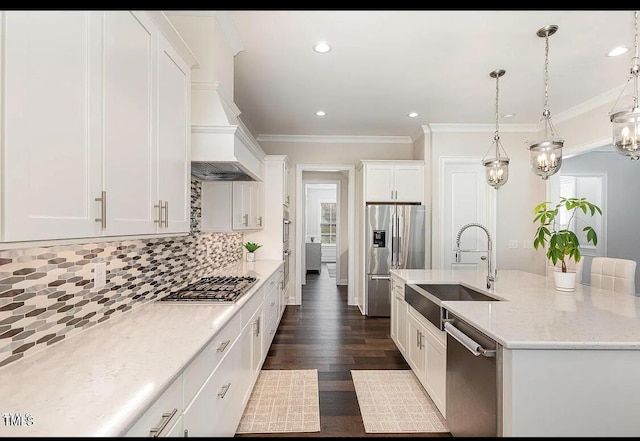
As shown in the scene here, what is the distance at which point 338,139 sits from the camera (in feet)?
16.1

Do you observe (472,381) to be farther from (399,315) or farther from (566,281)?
(399,315)

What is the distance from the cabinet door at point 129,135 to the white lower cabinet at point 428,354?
5.68 ft

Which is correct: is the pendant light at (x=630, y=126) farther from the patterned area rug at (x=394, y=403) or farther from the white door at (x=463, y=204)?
the white door at (x=463, y=204)

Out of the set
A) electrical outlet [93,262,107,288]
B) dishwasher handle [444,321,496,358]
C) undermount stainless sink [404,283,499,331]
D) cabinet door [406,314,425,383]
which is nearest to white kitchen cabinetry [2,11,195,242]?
electrical outlet [93,262,107,288]

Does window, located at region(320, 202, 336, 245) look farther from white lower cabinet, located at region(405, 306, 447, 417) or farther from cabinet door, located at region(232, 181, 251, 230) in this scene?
white lower cabinet, located at region(405, 306, 447, 417)

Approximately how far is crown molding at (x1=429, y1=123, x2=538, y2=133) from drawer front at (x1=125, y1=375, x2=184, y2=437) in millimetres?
4247

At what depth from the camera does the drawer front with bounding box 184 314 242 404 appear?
1.11 m

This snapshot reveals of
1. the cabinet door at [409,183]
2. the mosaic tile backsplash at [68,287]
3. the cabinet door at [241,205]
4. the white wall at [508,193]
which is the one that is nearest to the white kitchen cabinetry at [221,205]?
the cabinet door at [241,205]

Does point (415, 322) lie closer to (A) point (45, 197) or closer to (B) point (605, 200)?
(A) point (45, 197)

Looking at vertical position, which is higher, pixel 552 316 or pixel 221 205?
pixel 221 205

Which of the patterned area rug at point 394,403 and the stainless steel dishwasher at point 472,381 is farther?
the patterned area rug at point 394,403

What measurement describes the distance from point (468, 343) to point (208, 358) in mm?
1127

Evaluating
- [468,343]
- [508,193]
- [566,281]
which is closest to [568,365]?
[468,343]

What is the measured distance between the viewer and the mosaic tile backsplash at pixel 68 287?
3.26 ft
